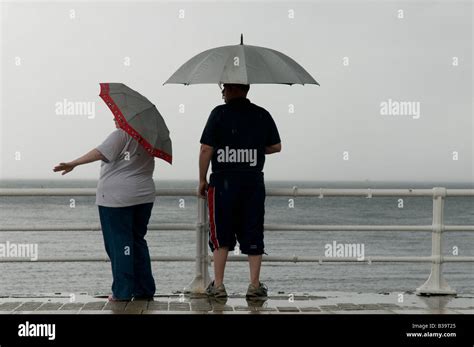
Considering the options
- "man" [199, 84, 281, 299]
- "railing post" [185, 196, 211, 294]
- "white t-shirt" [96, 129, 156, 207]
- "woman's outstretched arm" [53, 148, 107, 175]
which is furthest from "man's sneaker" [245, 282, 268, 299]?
"woman's outstretched arm" [53, 148, 107, 175]

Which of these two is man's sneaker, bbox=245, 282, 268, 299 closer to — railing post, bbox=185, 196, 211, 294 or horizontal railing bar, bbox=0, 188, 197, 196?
railing post, bbox=185, 196, 211, 294

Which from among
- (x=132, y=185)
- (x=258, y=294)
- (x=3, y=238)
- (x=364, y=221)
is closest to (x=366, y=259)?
(x=258, y=294)

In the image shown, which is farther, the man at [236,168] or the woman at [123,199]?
the man at [236,168]

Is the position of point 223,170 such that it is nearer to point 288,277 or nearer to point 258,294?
point 258,294

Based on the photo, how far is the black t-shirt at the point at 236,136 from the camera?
8656 mm

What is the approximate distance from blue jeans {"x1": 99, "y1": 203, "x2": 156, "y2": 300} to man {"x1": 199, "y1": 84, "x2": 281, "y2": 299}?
610 millimetres

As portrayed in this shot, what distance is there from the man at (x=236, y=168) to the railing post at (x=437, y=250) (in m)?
1.81

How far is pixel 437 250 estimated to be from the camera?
980cm

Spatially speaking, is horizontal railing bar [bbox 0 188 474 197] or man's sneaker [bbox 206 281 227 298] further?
horizontal railing bar [bbox 0 188 474 197]

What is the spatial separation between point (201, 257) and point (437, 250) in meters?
2.27

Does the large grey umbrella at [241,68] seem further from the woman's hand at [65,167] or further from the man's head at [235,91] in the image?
the woman's hand at [65,167]

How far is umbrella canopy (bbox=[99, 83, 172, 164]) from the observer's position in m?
8.51

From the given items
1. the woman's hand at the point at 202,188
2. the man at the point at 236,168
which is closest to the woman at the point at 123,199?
the woman's hand at the point at 202,188
